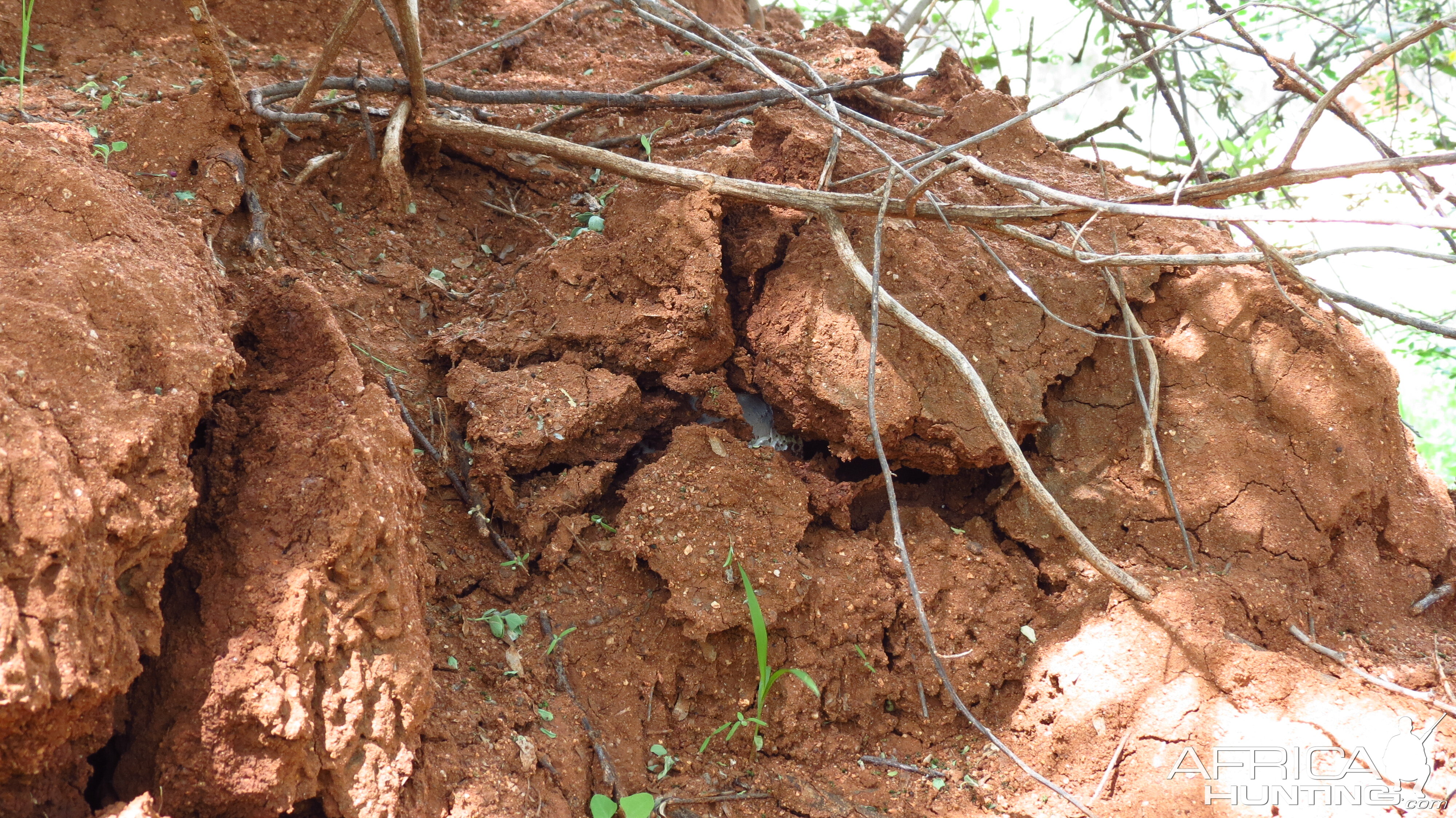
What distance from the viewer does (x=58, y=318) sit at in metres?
1.56

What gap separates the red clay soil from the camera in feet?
5.19

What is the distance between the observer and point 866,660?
2.28 metres

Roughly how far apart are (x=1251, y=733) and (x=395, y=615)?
1864 millimetres

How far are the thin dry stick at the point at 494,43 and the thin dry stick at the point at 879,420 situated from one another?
121 cm

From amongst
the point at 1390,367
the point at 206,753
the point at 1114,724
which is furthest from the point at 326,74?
the point at 1390,367

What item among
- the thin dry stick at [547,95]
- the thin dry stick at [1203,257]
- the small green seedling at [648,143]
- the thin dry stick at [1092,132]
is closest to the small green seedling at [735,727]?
the thin dry stick at [1203,257]

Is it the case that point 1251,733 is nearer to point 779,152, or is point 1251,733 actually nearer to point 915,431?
point 915,431

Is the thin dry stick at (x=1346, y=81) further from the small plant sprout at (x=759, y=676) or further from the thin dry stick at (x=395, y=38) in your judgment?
the thin dry stick at (x=395, y=38)

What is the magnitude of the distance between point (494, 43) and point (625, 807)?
8.17 ft

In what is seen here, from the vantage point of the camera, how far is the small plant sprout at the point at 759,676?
2066 mm

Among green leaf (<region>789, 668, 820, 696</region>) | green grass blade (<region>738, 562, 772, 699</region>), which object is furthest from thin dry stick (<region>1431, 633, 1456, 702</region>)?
green grass blade (<region>738, 562, 772, 699</region>)

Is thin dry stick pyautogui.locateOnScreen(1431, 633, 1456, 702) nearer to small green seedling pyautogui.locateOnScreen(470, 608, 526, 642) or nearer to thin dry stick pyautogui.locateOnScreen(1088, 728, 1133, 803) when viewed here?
thin dry stick pyautogui.locateOnScreen(1088, 728, 1133, 803)

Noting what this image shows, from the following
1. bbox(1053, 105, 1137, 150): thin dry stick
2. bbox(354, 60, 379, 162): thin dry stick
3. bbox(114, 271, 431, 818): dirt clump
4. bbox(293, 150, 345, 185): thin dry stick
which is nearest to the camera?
bbox(114, 271, 431, 818): dirt clump

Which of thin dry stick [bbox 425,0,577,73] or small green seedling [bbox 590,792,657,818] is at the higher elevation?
thin dry stick [bbox 425,0,577,73]
